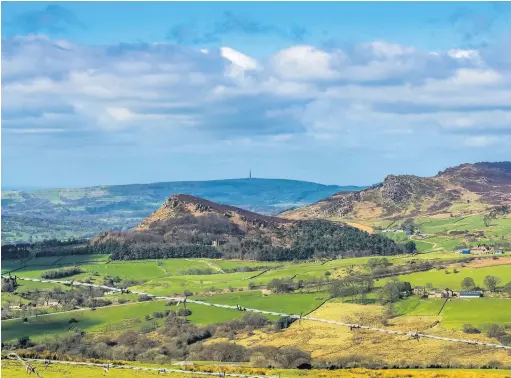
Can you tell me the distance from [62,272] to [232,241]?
2090 inches

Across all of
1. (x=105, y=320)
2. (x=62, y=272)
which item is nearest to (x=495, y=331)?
(x=105, y=320)

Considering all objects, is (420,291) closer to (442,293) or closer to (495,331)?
(442,293)

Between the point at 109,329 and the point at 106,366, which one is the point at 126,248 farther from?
the point at 106,366

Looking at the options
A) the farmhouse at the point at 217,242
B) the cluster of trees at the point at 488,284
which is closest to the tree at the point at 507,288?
the cluster of trees at the point at 488,284

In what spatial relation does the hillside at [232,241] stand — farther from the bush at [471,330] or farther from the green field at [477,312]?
the bush at [471,330]

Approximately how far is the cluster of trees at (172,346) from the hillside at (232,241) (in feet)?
217

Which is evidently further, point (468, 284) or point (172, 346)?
point (468, 284)

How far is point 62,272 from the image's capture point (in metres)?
132

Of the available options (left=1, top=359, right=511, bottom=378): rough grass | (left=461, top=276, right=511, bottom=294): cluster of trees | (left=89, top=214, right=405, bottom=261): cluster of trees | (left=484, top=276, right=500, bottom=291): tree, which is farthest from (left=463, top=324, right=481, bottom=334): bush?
(left=89, top=214, right=405, bottom=261): cluster of trees

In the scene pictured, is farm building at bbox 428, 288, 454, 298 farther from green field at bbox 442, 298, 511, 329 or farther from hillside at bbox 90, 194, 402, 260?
hillside at bbox 90, 194, 402, 260

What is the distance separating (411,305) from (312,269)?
128 feet

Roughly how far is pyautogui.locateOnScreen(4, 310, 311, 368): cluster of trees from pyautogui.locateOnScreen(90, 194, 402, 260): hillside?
66.2m

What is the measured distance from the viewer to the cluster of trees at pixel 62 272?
129 meters

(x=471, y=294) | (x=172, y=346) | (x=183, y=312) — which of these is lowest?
(x=172, y=346)
